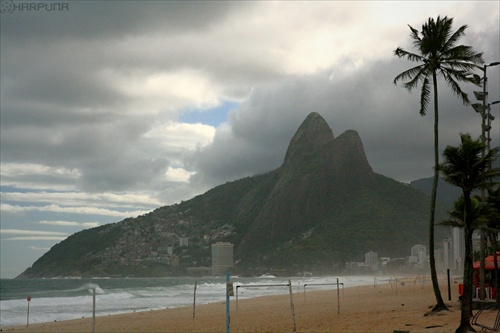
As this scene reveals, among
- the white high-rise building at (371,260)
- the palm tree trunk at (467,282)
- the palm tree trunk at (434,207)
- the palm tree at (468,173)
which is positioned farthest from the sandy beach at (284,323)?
the white high-rise building at (371,260)

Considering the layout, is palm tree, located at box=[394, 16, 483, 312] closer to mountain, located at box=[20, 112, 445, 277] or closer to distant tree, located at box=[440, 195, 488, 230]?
distant tree, located at box=[440, 195, 488, 230]

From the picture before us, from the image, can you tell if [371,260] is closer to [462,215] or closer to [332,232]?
[332,232]

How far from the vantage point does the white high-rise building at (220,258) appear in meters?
182

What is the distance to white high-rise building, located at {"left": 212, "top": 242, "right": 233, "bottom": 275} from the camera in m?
182

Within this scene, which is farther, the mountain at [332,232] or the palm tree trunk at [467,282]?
the mountain at [332,232]

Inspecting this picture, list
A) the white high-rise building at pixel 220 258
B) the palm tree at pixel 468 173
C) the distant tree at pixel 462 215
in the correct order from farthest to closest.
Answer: the white high-rise building at pixel 220 258
the distant tree at pixel 462 215
the palm tree at pixel 468 173

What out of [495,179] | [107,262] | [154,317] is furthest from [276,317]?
[107,262]

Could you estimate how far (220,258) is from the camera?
604 ft

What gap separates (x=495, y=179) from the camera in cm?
1909

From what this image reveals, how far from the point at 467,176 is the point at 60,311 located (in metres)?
33.2

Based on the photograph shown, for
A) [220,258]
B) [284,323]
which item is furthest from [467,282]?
[220,258]

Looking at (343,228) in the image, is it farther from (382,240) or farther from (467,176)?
(467,176)

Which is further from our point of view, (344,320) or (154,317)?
(154,317)

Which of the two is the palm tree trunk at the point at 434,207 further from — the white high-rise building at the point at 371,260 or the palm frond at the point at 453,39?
the white high-rise building at the point at 371,260
